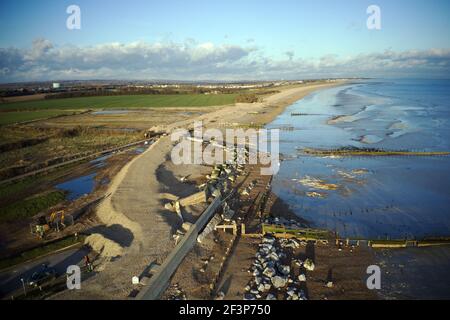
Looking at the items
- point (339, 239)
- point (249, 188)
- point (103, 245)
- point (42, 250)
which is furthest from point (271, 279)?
point (249, 188)

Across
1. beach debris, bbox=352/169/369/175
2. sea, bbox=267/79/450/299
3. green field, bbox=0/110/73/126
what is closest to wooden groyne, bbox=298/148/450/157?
sea, bbox=267/79/450/299

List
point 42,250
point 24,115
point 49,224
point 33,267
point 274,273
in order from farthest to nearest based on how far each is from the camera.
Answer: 1. point 24,115
2. point 49,224
3. point 42,250
4. point 33,267
5. point 274,273

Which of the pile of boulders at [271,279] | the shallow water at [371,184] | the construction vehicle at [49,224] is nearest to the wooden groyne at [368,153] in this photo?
the shallow water at [371,184]

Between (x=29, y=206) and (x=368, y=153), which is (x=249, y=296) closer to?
(x=29, y=206)

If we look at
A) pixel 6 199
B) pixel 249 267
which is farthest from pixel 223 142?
pixel 249 267

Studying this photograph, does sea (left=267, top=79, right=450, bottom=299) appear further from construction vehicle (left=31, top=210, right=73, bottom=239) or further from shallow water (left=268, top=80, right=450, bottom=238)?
construction vehicle (left=31, top=210, right=73, bottom=239)
